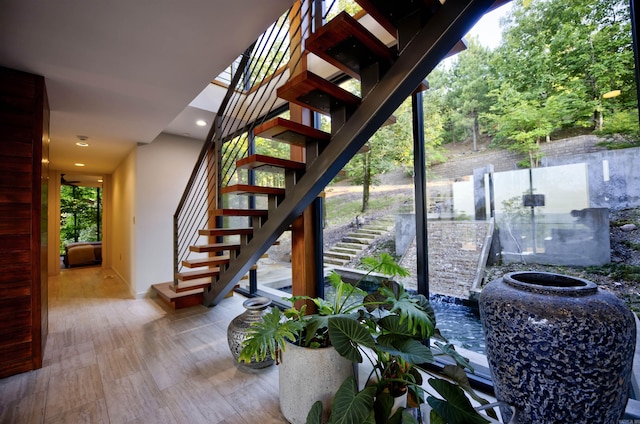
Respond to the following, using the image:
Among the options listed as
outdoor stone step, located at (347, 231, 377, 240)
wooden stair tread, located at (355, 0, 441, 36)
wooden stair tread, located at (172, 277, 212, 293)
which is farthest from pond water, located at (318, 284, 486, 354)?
wooden stair tread, located at (172, 277, 212, 293)

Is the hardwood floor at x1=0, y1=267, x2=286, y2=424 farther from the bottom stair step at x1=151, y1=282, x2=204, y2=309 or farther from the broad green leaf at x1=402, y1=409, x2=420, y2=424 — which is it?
the broad green leaf at x1=402, y1=409, x2=420, y2=424

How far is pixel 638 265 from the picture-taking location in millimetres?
1316

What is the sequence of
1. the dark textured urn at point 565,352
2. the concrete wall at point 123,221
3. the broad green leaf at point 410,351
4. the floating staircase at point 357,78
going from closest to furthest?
the dark textured urn at point 565,352, the broad green leaf at point 410,351, the floating staircase at point 357,78, the concrete wall at point 123,221

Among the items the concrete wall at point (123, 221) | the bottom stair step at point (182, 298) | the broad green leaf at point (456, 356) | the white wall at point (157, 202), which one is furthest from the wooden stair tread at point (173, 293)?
the broad green leaf at point (456, 356)

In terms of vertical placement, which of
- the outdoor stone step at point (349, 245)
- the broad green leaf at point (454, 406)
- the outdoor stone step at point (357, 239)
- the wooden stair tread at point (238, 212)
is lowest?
the broad green leaf at point (454, 406)

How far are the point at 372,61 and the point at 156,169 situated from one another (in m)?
3.79

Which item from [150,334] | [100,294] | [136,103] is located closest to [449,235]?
[150,334]

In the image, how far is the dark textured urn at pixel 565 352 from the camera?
2.97 feet

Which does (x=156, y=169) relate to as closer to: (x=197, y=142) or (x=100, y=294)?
(x=197, y=142)

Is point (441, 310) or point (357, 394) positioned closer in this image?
point (357, 394)

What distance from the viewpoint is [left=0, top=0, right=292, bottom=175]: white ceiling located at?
1.56 meters

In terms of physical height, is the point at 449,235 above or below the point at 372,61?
below

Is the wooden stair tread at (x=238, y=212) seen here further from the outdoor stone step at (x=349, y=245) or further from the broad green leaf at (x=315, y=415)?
the broad green leaf at (x=315, y=415)

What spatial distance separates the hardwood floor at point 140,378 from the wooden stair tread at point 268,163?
58.5 inches
